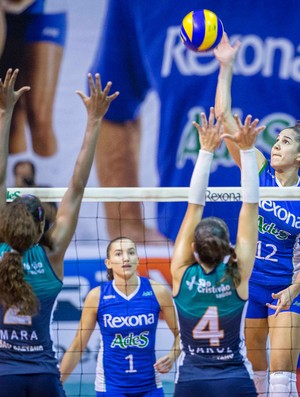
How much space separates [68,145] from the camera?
30.8 ft

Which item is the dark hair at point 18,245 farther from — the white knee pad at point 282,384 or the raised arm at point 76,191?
the white knee pad at point 282,384

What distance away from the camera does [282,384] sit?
22.8ft

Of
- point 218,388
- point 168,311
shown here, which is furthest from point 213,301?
point 168,311

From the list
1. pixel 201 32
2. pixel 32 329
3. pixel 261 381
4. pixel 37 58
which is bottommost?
pixel 261 381

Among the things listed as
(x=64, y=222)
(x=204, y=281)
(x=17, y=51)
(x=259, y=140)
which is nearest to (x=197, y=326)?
(x=204, y=281)

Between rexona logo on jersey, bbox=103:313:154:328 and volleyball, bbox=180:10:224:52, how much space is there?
2.08 m

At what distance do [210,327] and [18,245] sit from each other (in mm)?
1136

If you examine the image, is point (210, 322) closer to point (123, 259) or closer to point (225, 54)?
point (225, 54)

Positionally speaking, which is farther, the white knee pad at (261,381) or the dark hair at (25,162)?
the dark hair at (25,162)

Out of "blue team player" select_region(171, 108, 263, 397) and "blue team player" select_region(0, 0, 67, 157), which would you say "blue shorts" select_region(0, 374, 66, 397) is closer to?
"blue team player" select_region(171, 108, 263, 397)

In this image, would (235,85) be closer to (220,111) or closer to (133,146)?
(133,146)

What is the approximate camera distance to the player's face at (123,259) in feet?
24.2

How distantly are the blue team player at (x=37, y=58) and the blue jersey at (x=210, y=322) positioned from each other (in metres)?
4.55

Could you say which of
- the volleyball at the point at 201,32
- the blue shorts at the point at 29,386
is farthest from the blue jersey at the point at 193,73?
the blue shorts at the point at 29,386
